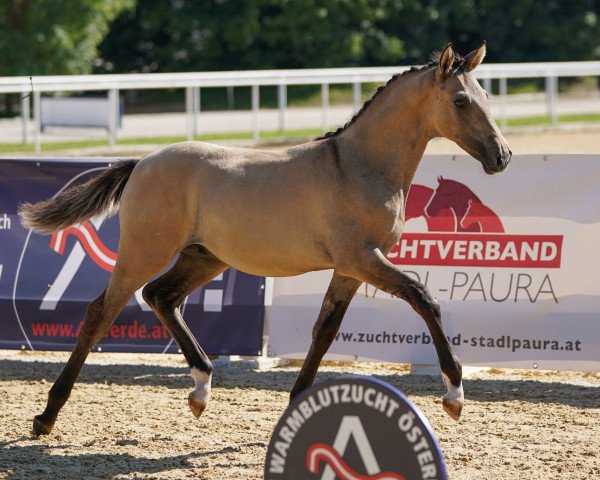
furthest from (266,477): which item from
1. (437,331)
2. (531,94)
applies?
(531,94)

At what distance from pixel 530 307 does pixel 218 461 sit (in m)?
3.01

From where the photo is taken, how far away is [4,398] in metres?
7.65

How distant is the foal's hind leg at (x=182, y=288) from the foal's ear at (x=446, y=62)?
1.76 meters

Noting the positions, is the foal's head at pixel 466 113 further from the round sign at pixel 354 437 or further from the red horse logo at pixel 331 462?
the red horse logo at pixel 331 462

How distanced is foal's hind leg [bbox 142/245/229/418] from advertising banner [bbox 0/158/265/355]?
167 cm

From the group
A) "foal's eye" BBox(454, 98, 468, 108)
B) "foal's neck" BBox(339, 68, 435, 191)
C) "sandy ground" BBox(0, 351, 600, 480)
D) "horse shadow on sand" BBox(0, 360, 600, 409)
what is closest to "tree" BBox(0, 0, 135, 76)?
"sandy ground" BBox(0, 351, 600, 480)

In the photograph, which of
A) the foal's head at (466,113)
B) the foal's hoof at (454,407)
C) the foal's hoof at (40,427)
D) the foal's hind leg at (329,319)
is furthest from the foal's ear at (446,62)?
the foal's hoof at (40,427)

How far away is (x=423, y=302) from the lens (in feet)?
19.2

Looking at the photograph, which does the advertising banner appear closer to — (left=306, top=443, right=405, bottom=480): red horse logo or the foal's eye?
the foal's eye

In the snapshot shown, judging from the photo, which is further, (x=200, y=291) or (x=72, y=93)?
(x=72, y=93)

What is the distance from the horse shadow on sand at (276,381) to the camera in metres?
7.80

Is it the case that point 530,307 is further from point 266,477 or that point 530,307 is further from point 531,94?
point 531,94

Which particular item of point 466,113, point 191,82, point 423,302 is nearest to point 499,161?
point 466,113

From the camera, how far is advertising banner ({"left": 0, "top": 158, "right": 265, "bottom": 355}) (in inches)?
340
